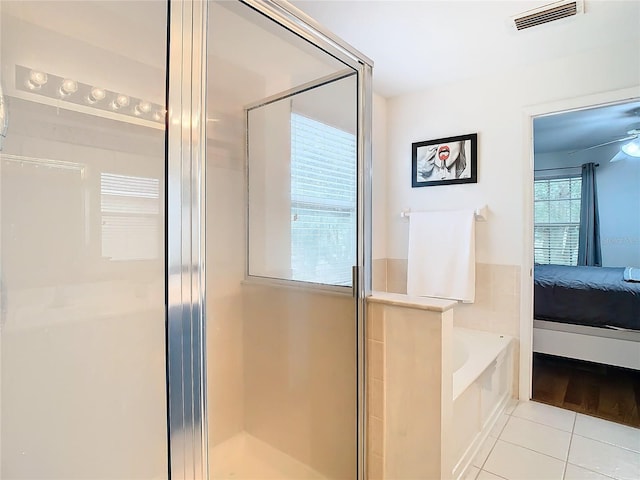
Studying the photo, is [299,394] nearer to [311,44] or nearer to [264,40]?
[311,44]

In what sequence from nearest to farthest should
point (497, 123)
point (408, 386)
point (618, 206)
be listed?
point (408, 386)
point (497, 123)
point (618, 206)

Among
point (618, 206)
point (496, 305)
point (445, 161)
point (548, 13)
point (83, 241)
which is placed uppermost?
point (548, 13)

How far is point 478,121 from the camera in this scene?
2.60 metres

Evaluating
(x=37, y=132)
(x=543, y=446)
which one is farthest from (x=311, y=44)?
(x=543, y=446)

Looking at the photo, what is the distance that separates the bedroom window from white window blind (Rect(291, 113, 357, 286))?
14.2ft

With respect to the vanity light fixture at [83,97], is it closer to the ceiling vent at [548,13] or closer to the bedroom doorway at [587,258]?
the ceiling vent at [548,13]

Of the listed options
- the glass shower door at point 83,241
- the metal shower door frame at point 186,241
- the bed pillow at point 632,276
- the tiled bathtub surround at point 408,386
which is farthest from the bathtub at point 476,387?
the bed pillow at point 632,276

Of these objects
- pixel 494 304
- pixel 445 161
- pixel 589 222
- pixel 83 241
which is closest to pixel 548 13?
pixel 445 161

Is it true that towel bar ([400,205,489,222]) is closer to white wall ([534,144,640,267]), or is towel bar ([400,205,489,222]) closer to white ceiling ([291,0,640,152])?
white ceiling ([291,0,640,152])

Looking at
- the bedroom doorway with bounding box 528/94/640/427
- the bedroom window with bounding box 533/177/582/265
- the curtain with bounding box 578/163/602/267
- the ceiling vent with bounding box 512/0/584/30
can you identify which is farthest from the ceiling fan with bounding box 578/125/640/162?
the ceiling vent with bounding box 512/0/584/30

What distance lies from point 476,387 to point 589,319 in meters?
1.59

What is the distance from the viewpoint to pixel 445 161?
2.73 m

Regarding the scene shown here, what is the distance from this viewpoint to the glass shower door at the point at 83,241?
114cm

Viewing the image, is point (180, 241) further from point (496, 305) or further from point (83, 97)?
point (496, 305)
